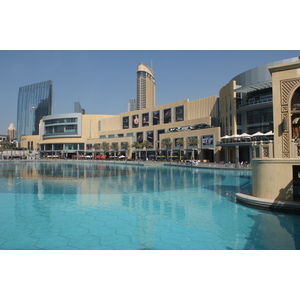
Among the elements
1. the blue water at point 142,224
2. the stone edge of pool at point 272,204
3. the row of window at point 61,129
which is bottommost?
the blue water at point 142,224

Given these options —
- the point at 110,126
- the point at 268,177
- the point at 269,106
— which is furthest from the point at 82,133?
the point at 268,177

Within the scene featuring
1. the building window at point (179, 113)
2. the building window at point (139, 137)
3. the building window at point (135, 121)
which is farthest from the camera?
the building window at point (135, 121)

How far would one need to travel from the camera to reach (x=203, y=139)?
5716 cm

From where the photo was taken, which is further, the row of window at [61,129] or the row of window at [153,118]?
the row of window at [61,129]

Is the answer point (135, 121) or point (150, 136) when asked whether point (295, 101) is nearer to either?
point (150, 136)

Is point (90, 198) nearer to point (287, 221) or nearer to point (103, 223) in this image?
point (103, 223)

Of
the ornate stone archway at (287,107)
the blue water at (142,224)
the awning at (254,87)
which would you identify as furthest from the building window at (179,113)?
the ornate stone archway at (287,107)

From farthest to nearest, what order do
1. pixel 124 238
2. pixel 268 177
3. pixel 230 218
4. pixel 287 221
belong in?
1. pixel 268 177
2. pixel 230 218
3. pixel 287 221
4. pixel 124 238

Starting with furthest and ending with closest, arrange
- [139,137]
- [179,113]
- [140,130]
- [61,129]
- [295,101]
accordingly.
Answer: [61,129] → [139,137] → [140,130] → [179,113] → [295,101]

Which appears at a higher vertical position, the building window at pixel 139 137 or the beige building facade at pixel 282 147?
the building window at pixel 139 137

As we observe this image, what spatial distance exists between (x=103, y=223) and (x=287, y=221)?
8.45 m

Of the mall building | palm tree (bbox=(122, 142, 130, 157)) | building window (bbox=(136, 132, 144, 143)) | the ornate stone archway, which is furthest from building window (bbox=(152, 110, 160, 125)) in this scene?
the ornate stone archway

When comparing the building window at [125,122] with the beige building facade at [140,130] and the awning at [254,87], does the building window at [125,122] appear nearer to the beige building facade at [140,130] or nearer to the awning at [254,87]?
the beige building facade at [140,130]

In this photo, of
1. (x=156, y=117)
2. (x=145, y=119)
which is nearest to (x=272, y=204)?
(x=156, y=117)
